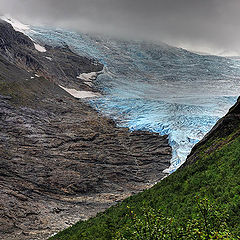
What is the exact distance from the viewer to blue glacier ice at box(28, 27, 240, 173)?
3912cm

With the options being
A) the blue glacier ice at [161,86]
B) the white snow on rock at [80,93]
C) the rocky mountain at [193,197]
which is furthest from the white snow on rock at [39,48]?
the rocky mountain at [193,197]

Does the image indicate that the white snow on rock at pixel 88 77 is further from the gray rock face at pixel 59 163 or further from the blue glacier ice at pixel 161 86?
the gray rock face at pixel 59 163

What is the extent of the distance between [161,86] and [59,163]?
2297 inches

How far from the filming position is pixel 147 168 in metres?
29.0

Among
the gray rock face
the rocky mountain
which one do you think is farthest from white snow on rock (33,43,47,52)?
the rocky mountain

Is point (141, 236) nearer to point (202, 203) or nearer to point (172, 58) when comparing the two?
point (202, 203)

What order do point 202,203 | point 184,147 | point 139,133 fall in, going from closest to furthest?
point 202,203
point 184,147
point 139,133

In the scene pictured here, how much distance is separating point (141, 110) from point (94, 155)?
71.3 ft

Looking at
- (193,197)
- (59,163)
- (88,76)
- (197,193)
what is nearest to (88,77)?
(88,76)

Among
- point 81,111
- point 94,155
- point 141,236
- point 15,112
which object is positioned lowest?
point 141,236

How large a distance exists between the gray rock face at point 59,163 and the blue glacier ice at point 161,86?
3.97 meters

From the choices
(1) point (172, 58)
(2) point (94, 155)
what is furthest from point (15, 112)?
(1) point (172, 58)

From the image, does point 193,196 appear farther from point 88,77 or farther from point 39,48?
point 39,48

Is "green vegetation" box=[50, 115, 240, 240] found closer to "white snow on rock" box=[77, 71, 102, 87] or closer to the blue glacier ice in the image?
the blue glacier ice
